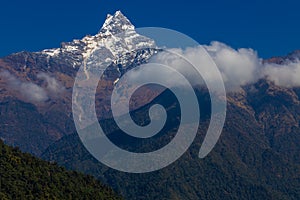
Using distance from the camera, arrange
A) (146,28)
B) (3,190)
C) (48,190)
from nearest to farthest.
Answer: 1. (146,28)
2. (3,190)
3. (48,190)

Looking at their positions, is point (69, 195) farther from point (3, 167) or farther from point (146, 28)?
point (146, 28)

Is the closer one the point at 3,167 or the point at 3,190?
the point at 3,190

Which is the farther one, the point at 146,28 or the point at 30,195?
the point at 30,195

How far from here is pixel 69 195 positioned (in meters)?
200

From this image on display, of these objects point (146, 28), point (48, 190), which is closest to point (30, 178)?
point (48, 190)

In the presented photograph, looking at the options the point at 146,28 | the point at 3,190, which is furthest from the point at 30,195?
the point at 146,28

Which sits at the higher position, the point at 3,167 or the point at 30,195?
the point at 3,167

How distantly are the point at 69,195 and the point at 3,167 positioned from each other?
2258 centimetres

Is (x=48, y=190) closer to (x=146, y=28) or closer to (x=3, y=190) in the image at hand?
(x=3, y=190)

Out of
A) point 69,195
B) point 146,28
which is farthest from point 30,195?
point 146,28

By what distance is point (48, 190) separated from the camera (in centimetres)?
19288

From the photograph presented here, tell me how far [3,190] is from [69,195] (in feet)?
87.7

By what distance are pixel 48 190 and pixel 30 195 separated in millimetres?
11867

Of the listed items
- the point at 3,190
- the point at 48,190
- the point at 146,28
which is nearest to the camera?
the point at 146,28
